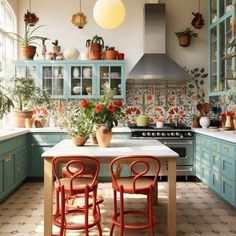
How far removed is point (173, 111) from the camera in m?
6.51

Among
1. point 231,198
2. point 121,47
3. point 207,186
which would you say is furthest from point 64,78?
point 231,198

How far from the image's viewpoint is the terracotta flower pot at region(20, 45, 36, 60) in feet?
19.9

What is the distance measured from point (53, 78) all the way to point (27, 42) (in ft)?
2.54

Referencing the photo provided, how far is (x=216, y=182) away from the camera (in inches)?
186

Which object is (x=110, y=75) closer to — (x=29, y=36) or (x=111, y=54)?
(x=111, y=54)

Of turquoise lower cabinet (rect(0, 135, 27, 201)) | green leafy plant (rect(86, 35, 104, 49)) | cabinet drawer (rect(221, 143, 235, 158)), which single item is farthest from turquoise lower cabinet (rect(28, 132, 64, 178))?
cabinet drawer (rect(221, 143, 235, 158))

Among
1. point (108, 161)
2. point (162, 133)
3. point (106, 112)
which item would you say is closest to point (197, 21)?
point (162, 133)

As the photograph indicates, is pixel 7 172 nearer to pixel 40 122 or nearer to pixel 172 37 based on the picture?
pixel 40 122

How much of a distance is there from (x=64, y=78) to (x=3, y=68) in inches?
41.4

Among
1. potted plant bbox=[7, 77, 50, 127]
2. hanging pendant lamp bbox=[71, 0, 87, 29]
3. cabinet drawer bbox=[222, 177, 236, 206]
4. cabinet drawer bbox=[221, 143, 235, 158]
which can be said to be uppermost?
hanging pendant lamp bbox=[71, 0, 87, 29]

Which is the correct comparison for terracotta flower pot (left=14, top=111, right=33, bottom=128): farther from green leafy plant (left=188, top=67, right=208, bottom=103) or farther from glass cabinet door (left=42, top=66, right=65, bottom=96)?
green leafy plant (left=188, top=67, right=208, bottom=103)

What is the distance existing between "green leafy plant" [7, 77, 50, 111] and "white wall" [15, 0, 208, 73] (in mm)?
953

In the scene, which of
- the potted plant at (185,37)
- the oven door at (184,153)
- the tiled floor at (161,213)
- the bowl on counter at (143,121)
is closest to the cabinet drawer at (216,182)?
the tiled floor at (161,213)

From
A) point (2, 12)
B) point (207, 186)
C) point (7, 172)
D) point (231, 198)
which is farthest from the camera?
point (2, 12)
